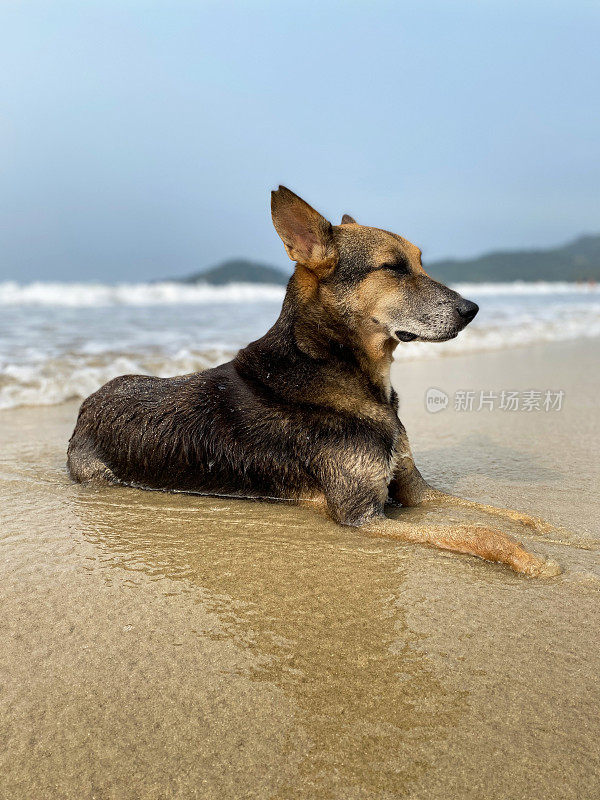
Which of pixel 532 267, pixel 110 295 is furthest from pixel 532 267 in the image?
pixel 110 295

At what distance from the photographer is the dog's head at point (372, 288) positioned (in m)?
3.97

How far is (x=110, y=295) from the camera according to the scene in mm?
34688

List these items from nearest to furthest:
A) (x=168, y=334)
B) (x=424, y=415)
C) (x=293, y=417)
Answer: (x=293, y=417)
(x=424, y=415)
(x=168, y=334)

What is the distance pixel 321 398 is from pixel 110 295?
32944mm

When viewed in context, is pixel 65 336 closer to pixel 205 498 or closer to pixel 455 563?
pixel 205 498

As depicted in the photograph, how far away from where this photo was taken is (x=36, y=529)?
3.69 metres

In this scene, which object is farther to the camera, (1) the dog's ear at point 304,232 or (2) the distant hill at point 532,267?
(2) the distant hill at point 532,267

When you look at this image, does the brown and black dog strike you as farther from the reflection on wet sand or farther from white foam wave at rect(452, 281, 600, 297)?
white foam wave at rect(452, 281, 600, 297)

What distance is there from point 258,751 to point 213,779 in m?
0.15

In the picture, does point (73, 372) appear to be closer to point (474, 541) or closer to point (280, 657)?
point (474, 541)

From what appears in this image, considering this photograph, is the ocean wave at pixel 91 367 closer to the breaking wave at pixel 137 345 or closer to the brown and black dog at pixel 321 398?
the breaking wave at pixel 137 345

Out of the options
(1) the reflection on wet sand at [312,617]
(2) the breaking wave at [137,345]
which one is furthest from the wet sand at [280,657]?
(2) the breaking wave at [137,345]

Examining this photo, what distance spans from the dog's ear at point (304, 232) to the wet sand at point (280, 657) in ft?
5.11

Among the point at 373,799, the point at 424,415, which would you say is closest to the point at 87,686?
the point at 373,799
